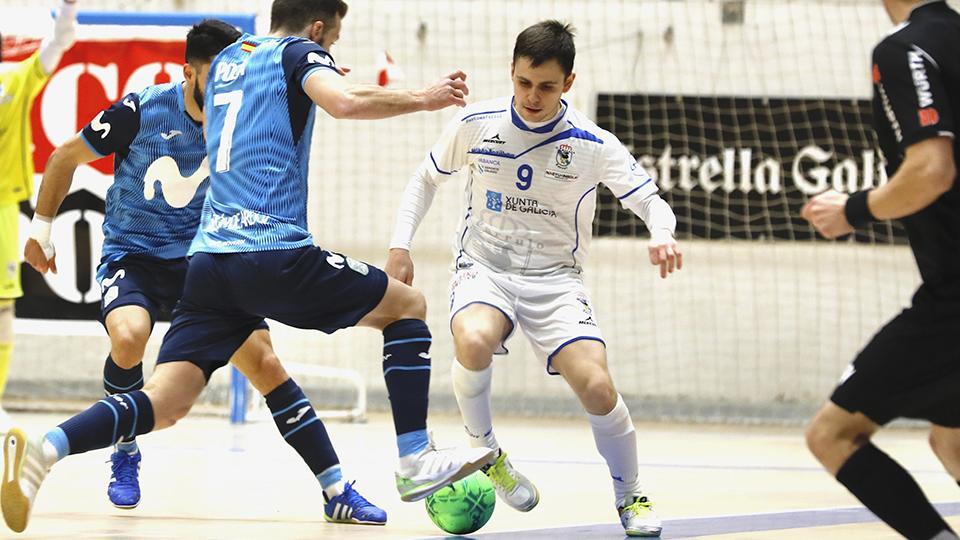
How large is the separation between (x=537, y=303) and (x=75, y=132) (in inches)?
213

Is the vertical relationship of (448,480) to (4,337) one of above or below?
above

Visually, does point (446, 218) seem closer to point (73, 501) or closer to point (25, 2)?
point (25, 2)

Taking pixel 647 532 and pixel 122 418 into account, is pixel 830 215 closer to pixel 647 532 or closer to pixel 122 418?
pixel 647 532

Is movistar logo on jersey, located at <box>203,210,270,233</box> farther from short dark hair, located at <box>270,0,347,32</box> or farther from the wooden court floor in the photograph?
the wooden court floor

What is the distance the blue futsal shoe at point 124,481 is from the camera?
5.01 metres

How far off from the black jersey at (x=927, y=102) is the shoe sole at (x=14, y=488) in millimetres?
2619

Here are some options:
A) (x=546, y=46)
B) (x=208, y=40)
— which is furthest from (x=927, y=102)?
(x=208, y=40)

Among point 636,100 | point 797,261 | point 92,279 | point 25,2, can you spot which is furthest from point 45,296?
point 797,261

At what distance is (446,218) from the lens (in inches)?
437

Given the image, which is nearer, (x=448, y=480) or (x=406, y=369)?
(x=448, y=480)

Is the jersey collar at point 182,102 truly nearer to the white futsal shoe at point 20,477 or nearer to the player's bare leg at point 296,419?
the player's bare leg at point 296,419

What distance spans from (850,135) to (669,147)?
1493 millimetres

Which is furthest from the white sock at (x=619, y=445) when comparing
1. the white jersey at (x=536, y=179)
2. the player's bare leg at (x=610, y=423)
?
the white jersey at (x=536, y=179)

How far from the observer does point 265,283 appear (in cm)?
400
